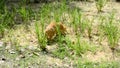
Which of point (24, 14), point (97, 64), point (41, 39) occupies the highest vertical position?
point (24, 14)

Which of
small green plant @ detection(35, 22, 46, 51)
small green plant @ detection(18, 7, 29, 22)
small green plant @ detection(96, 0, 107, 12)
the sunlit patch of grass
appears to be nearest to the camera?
the sunlit patch of grass

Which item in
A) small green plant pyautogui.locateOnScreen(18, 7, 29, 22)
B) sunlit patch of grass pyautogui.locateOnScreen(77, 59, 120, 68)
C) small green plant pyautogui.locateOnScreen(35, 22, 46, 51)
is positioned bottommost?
sunlit patch of grass pyautogui.locateOnScreen(77, 59, 120, 68)

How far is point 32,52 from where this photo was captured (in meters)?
4.53

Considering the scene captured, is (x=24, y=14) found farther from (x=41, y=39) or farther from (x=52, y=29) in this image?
(x=41, y=39)

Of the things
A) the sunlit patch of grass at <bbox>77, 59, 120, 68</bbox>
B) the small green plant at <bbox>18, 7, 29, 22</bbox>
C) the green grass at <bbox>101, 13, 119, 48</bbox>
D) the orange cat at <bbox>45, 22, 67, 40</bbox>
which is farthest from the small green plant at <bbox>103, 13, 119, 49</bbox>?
the small green plant at <bbox>18, 7, 29, 22</bbox>

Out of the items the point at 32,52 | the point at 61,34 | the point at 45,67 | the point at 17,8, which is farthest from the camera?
the point at 17,8

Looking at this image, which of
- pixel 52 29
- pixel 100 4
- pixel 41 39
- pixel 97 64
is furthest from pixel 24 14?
pixel 97 64

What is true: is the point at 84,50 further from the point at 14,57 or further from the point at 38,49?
the point at 14,57

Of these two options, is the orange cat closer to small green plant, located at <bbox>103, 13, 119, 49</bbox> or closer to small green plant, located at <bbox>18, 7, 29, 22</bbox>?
small green plant, located at <bbox>18, 7, 29, 22</bbox>

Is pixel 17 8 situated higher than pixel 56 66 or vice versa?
pixel 17 8

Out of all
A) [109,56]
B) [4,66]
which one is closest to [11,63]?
[4,66]

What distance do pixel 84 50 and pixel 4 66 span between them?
1069 millimetres

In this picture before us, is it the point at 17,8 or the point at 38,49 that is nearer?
the point at 38,49

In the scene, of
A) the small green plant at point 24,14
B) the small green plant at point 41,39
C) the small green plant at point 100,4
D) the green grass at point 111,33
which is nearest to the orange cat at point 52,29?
the small green plant at point 41,39
